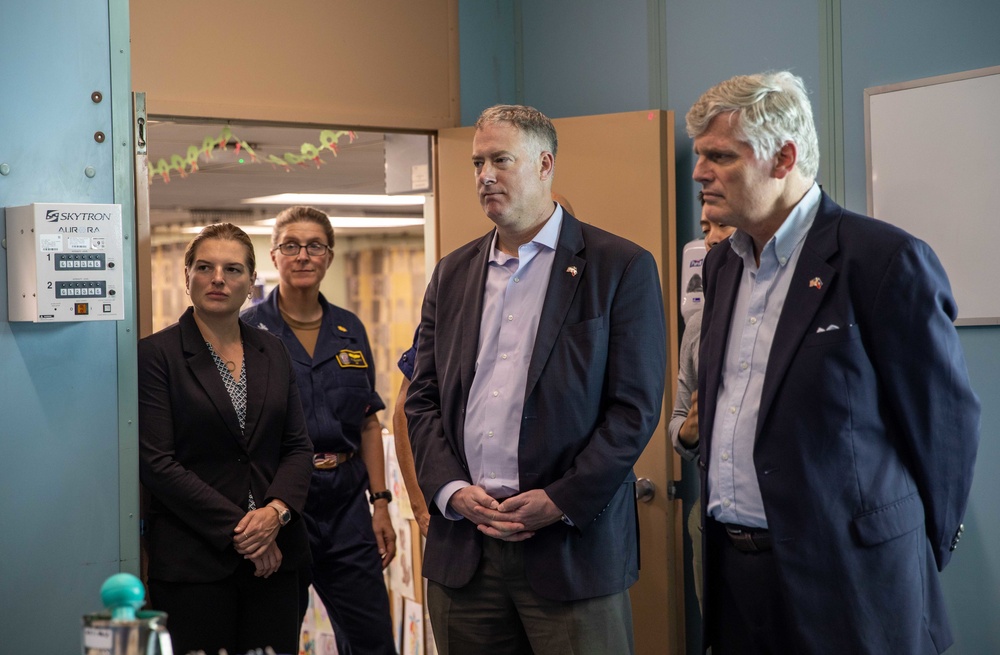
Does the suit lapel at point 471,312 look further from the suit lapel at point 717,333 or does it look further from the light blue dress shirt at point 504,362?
the suit lapel at point 717,333

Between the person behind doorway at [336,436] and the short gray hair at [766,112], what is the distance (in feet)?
5.89

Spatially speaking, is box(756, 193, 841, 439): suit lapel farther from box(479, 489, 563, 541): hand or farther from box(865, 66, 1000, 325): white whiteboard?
box(865, 66, 1000, 325): white whiteboard

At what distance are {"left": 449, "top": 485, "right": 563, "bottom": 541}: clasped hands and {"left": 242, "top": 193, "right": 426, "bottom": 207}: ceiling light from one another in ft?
26.3

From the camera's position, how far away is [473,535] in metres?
2.29

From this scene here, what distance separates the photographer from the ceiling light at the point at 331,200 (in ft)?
33.8

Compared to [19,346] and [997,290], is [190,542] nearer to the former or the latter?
[19,346]

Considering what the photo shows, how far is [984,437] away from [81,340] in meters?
2.37

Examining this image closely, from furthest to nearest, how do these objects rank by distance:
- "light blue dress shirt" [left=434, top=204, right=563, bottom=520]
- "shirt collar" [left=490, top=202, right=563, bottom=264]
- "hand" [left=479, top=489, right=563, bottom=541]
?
1. "shirt collar" [left=490, top=202, right=563, bottom=264]
2. "light blue dress shirt" [left=434, top=204, right=563, bottom=520]
3. "hand" [left=479, top=489, right=563, bottom=541]

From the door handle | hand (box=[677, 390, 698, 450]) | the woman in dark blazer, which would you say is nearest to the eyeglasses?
the woman in dark blazer

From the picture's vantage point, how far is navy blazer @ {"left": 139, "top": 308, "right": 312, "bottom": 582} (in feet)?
8.53

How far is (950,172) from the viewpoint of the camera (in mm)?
2791

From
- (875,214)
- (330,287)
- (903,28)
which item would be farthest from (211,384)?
(330,287)

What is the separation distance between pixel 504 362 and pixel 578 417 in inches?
8.6

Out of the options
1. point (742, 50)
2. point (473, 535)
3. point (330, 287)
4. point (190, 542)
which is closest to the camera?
point (473, 535)
